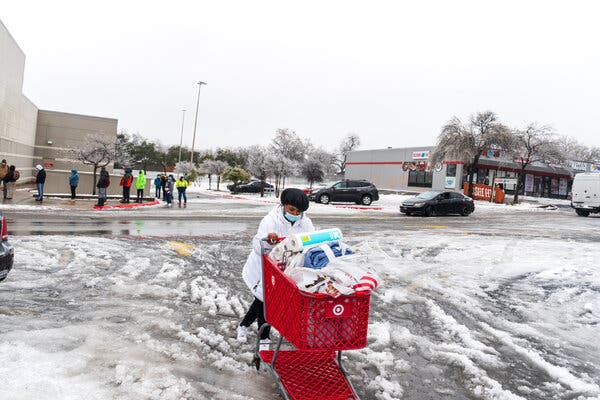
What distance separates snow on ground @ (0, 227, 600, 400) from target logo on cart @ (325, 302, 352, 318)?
1058 millimetres

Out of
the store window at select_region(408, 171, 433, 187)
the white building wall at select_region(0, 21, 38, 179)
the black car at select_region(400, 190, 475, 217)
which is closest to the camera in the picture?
the black car at select_region(400, 190, 475, 217)

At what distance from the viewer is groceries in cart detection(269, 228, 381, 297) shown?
3182 millimetres

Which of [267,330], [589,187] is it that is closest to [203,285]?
[267,330]

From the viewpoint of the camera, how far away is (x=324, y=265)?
3418 millimetres

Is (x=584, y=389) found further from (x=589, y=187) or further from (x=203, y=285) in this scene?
(x=589, y=187)

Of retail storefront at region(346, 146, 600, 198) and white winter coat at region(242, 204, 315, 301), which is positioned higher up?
retail storefront at region(346, 146, 600, 198)

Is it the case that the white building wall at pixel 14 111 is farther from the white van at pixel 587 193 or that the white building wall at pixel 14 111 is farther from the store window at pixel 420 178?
the store window at pixel 420 178

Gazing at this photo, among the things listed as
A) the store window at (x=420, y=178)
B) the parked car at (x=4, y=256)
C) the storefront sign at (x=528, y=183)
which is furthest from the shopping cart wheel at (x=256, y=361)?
the storefront sign at (x=528, y=183)

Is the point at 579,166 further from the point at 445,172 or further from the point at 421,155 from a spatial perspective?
the point at 421,155

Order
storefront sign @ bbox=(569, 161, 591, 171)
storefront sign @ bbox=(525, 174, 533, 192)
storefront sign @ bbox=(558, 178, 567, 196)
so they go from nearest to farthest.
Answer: storefront sign @ bbox=(525, 174, 533, 192)
storefront sign @ bbox=(558, 178, 567, 196)
storefront sign @ bbox=(569, 161, 591, 171)

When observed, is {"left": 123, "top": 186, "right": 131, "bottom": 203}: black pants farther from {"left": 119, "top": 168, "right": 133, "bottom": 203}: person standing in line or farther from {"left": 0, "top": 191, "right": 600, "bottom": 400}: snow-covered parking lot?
{"left": 0, "top": 191, "right": 600, "bottom": 400}: snow-covered parking lot

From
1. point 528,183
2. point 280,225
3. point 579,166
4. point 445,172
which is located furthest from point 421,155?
point 280,225

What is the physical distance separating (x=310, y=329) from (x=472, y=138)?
39.7m

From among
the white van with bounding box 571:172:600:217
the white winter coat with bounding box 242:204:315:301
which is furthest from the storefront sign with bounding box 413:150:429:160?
the white winter coat with bounding box 242:204:315:301
